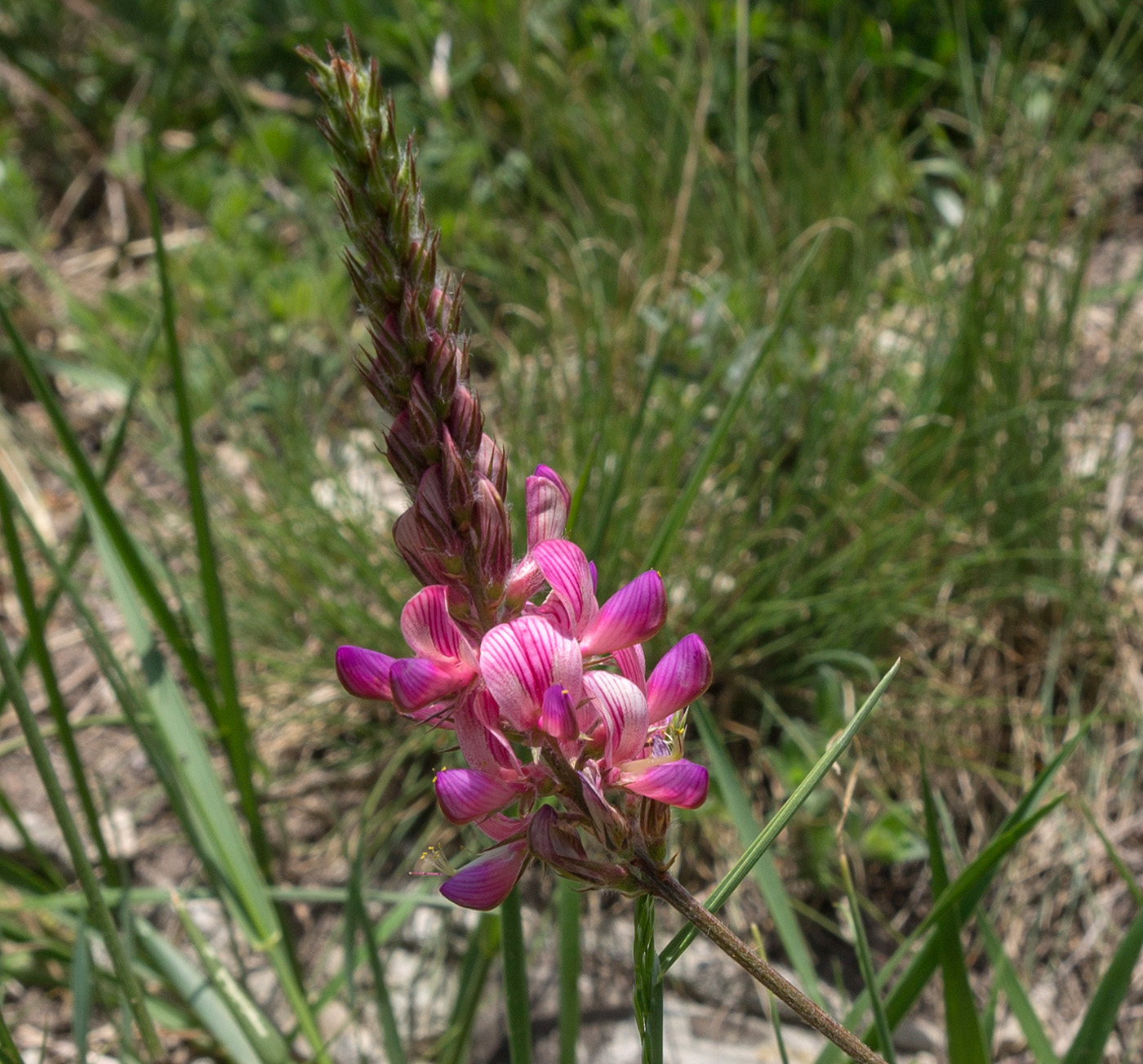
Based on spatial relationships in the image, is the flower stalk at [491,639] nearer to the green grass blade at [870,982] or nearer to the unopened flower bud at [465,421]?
the unopened flower bud at [465,421]

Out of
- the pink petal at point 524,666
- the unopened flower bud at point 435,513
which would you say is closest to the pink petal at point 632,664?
the pink petal at point 524,666

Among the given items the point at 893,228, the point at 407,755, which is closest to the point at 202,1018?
the point at 407,755

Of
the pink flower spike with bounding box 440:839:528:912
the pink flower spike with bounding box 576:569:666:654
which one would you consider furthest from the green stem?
the pink flower spike with bounding box 576:569:666:654

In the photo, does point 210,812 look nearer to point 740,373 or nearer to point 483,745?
point 483,745

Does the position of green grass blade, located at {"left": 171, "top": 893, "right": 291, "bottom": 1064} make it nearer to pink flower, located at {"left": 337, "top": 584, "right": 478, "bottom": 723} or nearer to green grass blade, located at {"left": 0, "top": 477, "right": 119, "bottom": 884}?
green grass blade, located at {"left": 0, "top": 477, "right": 119, "bottom": 884}

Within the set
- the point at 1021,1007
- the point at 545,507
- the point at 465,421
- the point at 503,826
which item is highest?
the point at 465,421

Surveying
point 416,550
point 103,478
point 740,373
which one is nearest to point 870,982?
point 416,550

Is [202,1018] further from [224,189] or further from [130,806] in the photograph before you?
[224,189]
